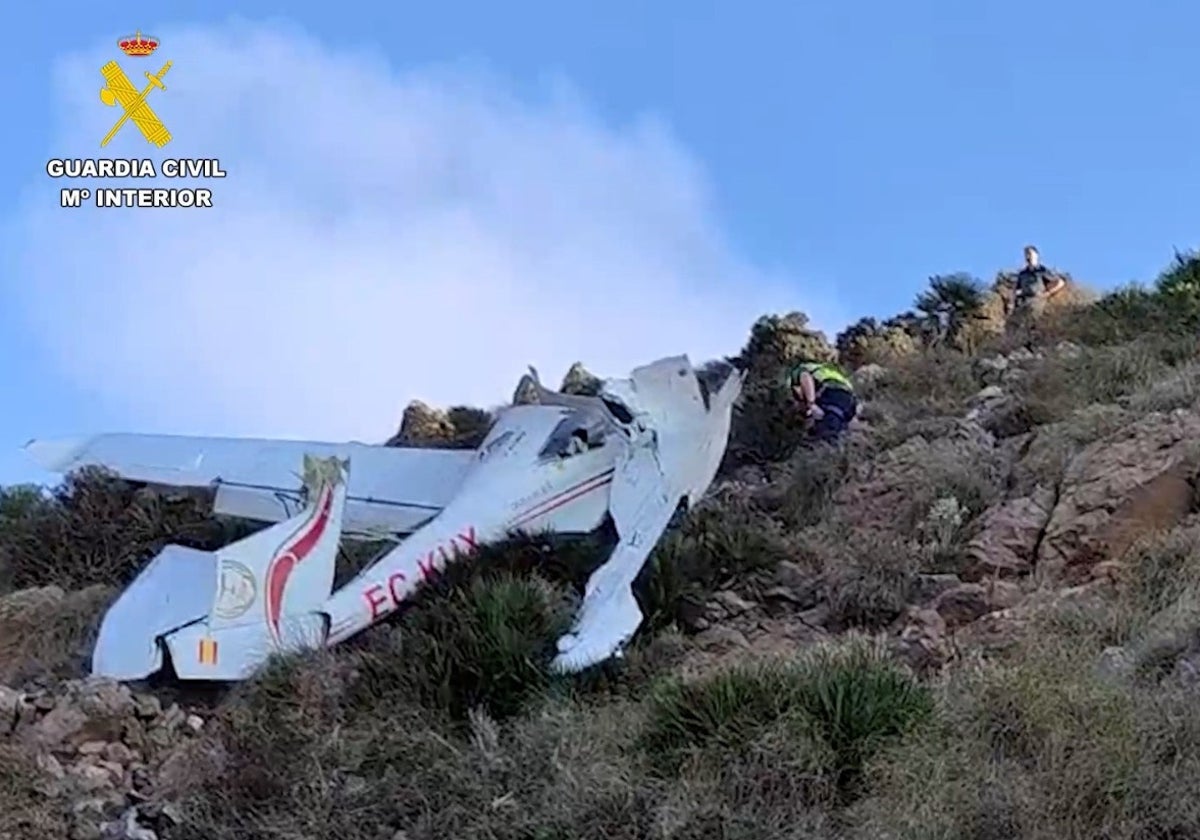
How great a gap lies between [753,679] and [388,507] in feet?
16.5

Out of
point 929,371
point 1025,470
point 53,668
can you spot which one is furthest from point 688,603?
point 929,371

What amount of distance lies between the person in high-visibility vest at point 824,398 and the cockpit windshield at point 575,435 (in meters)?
3.58

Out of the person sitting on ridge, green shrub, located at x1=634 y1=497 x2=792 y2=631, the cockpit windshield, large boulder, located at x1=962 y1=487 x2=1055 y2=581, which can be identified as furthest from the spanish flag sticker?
the person sitting on ridge

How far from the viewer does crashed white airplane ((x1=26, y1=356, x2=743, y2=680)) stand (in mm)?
10062

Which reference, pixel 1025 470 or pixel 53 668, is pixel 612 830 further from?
pixel 1025 470

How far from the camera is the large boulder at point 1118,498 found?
36.0ft

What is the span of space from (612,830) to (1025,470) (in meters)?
6.55

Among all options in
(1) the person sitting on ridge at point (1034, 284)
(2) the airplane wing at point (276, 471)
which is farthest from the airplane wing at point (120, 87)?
(1) the person sitting on ridge at point (1034, 284)

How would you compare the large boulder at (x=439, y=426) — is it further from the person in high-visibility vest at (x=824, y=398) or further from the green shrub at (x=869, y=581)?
the green shrub at (x=869, y=581)

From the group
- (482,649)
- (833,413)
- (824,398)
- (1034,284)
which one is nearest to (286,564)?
(482,649)

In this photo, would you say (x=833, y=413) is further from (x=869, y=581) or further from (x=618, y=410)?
(x=869, y=581)

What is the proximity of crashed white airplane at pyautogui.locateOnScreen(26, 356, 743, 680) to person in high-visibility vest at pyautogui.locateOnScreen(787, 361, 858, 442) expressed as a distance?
2175 mm

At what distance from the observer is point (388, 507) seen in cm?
1276

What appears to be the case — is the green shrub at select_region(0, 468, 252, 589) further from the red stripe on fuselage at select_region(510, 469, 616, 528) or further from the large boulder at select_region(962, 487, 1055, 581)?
the large boulder at select_region(962, 487, 1055, 581)
